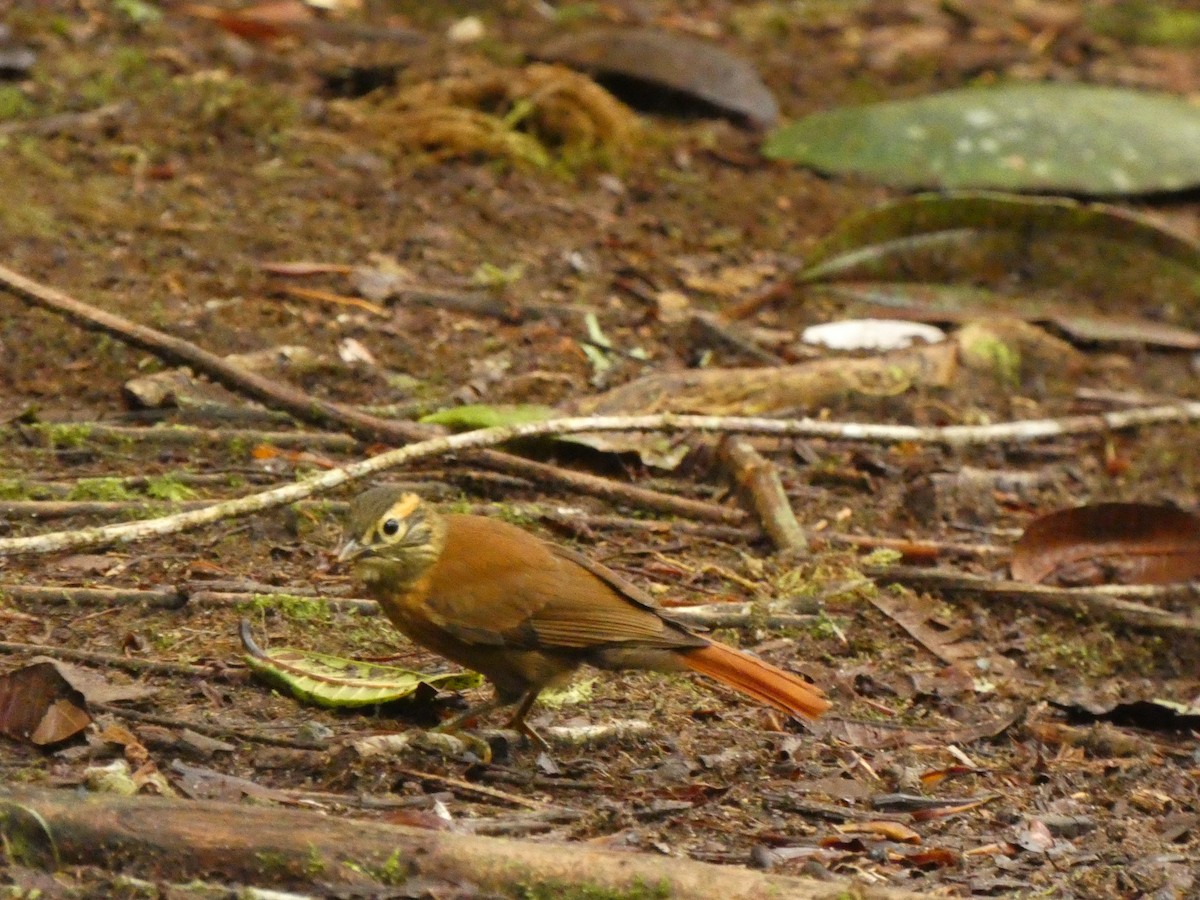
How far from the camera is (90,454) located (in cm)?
505

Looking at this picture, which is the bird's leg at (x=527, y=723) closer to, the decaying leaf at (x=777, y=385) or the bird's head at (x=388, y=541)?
the bird's head at (x=388, y=541)

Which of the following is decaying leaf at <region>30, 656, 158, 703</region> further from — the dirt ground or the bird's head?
the bird's head

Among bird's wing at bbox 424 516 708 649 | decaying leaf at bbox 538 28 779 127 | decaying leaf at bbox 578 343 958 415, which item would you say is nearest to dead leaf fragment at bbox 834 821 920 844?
bird's wing at bbox 424 516 708 649

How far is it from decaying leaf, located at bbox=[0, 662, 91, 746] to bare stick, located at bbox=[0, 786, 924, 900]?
44cm

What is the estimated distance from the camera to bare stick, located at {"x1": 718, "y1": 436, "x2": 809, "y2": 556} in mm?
5168

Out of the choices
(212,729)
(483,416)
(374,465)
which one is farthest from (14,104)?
(212,729)

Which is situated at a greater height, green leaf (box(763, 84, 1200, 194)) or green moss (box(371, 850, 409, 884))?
green moss (box(371, 850, 409, 884))

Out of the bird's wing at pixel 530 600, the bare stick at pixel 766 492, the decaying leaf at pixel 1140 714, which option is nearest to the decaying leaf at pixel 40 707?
the bird's wing at pixel 530 600

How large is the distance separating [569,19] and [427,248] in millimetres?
3451

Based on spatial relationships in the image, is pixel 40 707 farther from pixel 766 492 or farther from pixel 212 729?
pixel 766 492

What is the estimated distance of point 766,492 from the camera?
534 cm

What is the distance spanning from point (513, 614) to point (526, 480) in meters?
1.30

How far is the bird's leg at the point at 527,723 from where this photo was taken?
13.0 ft

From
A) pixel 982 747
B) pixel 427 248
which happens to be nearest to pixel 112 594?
pixel 982 747
